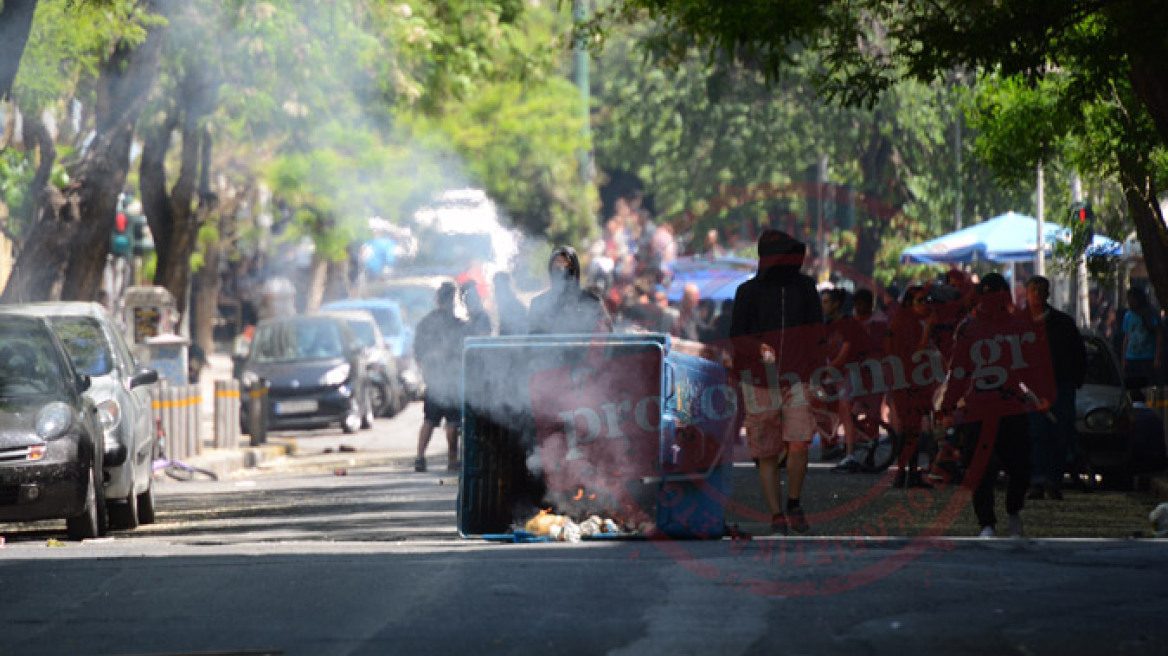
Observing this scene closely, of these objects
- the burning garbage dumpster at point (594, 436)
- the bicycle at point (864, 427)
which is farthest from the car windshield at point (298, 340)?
the burning garbage dumpster at point (594, 436)

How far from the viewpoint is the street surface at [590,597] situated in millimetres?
7617

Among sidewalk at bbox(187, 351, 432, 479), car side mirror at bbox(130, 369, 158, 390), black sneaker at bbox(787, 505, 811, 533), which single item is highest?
car side mirror at bbox(130, 369, 158, 390)

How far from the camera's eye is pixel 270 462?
2419 centimetres

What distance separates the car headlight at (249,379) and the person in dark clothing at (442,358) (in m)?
5.89

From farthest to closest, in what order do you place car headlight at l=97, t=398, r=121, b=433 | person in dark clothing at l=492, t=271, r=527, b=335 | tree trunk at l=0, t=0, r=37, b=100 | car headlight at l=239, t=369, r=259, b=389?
car headlight at l=239, t=369, r=259, b=389
person in dark clothing at l=492, t=271, r=527, b=335
tree trunk at l=0, t=0, r=37, b=100
car headlight at l=97, t=398, r=121, b=433

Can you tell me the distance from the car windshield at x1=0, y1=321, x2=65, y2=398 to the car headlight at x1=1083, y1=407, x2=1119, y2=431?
28.1 ft

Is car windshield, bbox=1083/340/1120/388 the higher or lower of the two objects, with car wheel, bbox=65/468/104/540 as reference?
higher

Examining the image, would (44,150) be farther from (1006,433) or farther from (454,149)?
(454,149)

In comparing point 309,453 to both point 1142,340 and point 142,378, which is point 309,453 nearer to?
point 1142,340

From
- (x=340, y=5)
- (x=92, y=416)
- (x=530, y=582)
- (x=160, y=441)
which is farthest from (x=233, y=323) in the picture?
(x=530, y=582)

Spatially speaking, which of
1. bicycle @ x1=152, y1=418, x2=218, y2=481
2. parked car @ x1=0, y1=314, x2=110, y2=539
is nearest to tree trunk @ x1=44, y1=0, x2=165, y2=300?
bicycle @ x1=152, y1=418, x2=218, y2=481

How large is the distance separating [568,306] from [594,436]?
2.64 m

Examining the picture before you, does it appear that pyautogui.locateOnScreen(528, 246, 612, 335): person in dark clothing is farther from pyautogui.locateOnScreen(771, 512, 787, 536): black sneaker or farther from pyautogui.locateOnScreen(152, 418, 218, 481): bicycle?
pyautogui.locateOnScreen(152, 418, 218, 481): bicycle

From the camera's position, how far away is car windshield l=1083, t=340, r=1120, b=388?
17.9 meters
